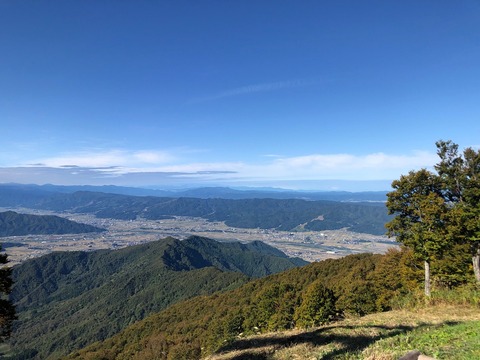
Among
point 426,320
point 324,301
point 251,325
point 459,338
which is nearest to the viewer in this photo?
point 459,338

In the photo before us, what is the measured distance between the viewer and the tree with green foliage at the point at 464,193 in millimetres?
30312

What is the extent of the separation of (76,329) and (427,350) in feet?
778

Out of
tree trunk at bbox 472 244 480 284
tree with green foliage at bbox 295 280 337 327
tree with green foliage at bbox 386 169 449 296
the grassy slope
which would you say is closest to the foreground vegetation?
the grassy slope

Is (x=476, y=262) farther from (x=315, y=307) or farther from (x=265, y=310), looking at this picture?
(x=265, y=310)

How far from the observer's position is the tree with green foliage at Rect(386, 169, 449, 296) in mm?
28969

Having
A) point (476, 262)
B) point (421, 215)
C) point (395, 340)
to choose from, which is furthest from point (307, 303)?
point (395, 340)

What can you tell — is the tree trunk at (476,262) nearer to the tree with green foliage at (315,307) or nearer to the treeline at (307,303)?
the treeline at (307,303)

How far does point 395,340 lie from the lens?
13109 mm

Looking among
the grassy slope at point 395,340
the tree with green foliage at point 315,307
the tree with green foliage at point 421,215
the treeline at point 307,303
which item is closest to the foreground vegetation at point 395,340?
the grassy slope at point 395,340

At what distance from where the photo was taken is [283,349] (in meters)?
15.0

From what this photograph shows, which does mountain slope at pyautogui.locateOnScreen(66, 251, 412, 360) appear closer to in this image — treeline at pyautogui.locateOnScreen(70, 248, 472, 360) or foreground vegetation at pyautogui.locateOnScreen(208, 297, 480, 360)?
treeline at pyautogui.locateOnScreen(70, 248, 472, 360)

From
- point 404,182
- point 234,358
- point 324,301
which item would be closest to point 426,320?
point 234,358

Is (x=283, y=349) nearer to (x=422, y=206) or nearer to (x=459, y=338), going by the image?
(x=459, y=338)

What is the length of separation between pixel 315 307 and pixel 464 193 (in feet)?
121
